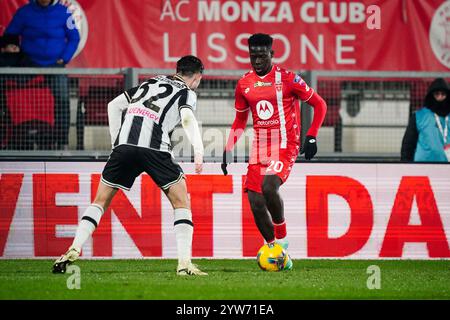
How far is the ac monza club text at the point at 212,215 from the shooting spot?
1261 centimetres

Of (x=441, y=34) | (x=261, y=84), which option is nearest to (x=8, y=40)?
(x=261, y=84)

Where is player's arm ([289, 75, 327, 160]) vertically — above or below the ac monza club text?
above

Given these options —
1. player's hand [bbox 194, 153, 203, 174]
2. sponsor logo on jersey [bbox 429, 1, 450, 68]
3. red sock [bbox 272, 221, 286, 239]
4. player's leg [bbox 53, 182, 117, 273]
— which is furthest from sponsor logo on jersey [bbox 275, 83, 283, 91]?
sponsor logo on jersey [bbox 429, 1, 450, 68]

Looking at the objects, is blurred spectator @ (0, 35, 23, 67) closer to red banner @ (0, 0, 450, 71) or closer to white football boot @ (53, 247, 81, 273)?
red banner @ (0, 0, 450, 71)

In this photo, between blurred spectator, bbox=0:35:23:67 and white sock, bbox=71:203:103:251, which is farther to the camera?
blurred spectator, bbox=0:35:23:67

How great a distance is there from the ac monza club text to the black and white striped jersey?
2.41m

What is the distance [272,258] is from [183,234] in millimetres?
1172

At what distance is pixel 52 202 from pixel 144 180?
1.09 metres

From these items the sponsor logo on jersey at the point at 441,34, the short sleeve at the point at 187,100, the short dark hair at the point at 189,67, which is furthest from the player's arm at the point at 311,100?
the sponsor logo on jersey at the point at 441,34

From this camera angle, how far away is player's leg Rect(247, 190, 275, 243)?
441 inches

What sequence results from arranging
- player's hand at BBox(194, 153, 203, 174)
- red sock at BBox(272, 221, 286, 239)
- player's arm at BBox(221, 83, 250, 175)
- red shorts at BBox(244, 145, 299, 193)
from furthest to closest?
1. player's arm at BBox(221, 83, 250, 175)
2. red sock at BBox(272, 221, 286, 239)
3. red shorts at BBox(244, 145, 299, 193)
4. player's hand at BBox(194, 153, 203, 174)

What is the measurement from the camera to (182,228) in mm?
10234

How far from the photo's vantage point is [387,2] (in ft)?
50.3
